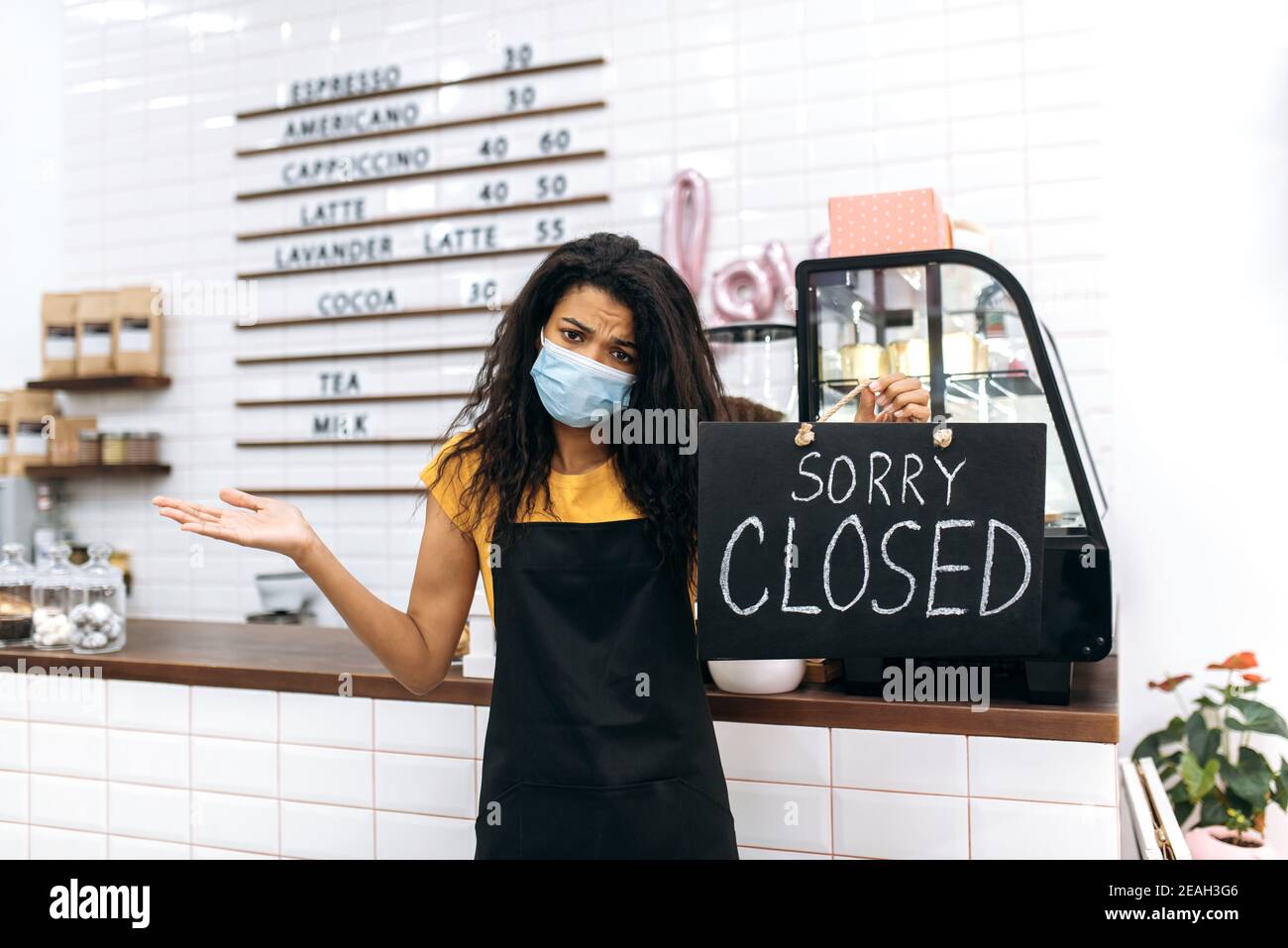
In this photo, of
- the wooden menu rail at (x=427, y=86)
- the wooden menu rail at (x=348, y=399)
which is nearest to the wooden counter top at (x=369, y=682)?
the wooden menu rail at (x=348, y=399)

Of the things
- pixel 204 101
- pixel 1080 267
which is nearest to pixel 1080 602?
pixel 1080 267

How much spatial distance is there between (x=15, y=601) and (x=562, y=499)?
1733 millimetres

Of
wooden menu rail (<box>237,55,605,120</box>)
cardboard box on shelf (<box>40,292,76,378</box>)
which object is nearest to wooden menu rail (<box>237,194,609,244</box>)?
wooden menu rail (<box>237,55,605,120</box>)

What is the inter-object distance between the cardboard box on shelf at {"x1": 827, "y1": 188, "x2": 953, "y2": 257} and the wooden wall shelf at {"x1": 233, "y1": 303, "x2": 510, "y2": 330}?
2.06 metres

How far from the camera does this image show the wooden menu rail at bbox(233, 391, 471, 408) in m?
3.94

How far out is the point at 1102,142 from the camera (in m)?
3.21

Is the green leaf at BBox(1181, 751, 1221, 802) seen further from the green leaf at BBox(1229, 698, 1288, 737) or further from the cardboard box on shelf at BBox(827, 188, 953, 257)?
the cardboard box on shelf at BBox(827, 188, 953, 257)

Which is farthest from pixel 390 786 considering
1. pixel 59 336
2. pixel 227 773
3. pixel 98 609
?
pixel 59 336

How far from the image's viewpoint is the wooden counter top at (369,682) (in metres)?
1.73

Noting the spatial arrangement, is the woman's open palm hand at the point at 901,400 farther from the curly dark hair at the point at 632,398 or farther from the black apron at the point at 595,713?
the black apron at the point at 595,713

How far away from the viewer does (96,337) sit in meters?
4.32
